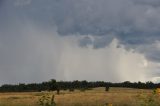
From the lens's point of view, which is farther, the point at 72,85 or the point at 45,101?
the point at 72,85

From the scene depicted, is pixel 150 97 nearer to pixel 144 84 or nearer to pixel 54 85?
pixel 54 85

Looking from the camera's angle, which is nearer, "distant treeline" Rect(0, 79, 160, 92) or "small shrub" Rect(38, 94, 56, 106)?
"small shrub" Rect(38, 94, 56, 106)

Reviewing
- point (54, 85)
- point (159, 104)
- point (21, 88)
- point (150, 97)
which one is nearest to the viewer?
point (150, 97)

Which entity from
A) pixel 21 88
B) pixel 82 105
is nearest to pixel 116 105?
pixel 82 105

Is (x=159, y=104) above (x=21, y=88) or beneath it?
beneath

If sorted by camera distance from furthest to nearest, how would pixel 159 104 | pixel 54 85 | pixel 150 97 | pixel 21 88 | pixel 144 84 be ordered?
pixel 21 88 → pixel 144 84 → pixel 54 85 → pixel 159 104 → pixel 150 97

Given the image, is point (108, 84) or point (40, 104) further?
point (108, 84)

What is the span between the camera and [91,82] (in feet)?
558

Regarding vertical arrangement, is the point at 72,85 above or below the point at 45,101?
above

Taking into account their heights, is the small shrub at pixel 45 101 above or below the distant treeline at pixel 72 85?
below

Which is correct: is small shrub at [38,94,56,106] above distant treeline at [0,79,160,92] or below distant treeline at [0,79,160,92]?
below

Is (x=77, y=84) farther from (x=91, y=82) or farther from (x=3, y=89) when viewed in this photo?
(x=3, y=89)

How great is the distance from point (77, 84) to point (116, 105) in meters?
116

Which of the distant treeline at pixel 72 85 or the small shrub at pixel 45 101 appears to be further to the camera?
the distant treeline at pixel 72 85
